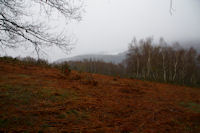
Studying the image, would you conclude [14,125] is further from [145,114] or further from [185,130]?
[185,130]

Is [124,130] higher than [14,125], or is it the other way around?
[14,125]

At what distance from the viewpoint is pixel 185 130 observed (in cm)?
217

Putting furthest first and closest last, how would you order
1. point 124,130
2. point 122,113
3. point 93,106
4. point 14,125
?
1. point 93,106
2. point 122,113
3. point 124,130
4. point 14,125

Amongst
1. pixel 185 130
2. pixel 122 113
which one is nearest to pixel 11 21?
pixel 122 113

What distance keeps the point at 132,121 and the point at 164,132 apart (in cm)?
66

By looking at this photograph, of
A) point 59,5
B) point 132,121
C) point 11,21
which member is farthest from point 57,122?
point 59,5

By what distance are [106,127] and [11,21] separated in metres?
3.07

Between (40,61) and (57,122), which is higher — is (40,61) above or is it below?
above

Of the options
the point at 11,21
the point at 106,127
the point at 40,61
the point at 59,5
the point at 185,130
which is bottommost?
the point at 185,130

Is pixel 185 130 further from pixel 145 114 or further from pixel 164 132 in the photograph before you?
pixel 145 114

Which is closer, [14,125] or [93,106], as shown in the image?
[14,125]

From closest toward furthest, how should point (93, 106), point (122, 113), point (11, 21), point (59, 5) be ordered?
point (11, 21) < point (59, 5) < point (122, 113) < point (93, 106)

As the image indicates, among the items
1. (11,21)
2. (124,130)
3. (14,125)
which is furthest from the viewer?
(11,21)

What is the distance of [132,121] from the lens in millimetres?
2352
